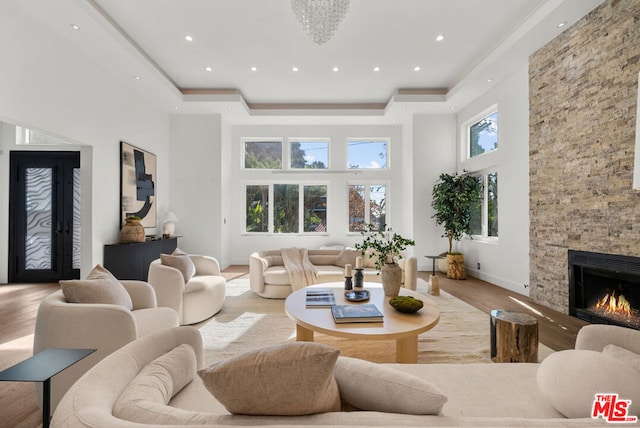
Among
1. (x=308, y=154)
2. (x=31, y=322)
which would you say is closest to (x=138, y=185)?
(x=31, y=322)

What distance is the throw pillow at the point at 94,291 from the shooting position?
2.01m

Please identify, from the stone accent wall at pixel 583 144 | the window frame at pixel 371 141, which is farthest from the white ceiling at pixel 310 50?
the window frame at pixel 371 141

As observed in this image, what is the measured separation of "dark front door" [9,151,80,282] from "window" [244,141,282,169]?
10.7ft

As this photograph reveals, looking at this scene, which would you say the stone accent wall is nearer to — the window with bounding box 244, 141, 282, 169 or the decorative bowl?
the decorative bowl

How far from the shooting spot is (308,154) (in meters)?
7.23

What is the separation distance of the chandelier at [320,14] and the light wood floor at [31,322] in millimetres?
3630

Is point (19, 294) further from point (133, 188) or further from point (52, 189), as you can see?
point (133, 188)

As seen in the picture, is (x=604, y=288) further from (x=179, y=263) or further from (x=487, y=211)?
(x=179, y=263)

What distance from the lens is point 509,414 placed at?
1135 mm

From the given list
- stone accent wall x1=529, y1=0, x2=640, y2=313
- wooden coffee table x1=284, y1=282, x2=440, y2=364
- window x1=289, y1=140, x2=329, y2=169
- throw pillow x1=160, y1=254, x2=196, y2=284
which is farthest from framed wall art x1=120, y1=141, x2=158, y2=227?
stone accent wall x1=529, y1=0, x2=640, y2=313

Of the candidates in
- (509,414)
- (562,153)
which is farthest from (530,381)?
(562,153)

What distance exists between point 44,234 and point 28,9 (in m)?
3.80

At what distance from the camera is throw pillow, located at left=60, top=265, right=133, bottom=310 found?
201 centimetres

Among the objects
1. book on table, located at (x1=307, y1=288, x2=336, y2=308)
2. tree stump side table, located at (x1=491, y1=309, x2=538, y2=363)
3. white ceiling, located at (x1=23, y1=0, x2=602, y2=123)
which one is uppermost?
white ceiling, located at (x1=23, y1=0, x2=602, y2=123)
